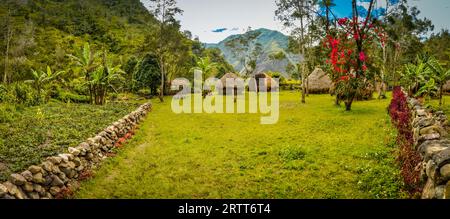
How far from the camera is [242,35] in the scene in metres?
46.9

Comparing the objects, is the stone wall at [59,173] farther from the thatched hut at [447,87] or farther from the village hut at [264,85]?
the village hut at [264,85]

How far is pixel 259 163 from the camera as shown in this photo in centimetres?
841

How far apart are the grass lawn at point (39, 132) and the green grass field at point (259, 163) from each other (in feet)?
4.05

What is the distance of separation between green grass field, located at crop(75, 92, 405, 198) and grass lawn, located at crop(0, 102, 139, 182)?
4.05ft

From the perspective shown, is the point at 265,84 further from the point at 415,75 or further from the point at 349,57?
the point at 349,57

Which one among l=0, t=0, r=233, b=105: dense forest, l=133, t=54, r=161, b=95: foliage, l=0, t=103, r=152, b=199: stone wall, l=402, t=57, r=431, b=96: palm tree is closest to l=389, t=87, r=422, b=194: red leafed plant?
l=0, t=103, r=152, b=199: stone wall

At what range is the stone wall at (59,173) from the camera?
5391 mm

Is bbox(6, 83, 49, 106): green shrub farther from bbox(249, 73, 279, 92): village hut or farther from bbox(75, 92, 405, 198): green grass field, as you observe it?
bbox(249, 73, 279, 92): village hut

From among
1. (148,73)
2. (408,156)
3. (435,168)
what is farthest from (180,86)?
(435,168)

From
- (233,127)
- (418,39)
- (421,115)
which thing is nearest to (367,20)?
(421,115)

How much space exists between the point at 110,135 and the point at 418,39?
3986 centimetres

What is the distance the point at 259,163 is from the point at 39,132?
259 inches

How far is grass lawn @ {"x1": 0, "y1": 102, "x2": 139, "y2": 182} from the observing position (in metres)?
6.85

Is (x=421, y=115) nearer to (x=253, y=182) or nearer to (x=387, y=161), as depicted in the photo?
(x=387, y=161)
